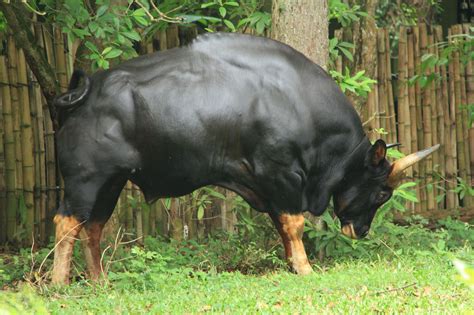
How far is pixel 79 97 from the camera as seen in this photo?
7004mm

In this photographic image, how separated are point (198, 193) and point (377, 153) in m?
2.00

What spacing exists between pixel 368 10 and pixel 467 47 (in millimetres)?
1719

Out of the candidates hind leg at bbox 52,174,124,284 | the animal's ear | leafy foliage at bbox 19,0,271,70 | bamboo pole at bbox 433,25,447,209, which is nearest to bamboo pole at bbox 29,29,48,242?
leafy foliage at bbox 19,0,271,70

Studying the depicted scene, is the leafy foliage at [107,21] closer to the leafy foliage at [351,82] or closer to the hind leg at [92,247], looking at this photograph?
the leafy foliage at [351,82]

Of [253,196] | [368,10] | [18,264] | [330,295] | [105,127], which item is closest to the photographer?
[330,295]

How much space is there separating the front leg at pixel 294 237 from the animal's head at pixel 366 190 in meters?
Result: 0.58

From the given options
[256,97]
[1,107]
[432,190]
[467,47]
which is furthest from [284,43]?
[432,190]

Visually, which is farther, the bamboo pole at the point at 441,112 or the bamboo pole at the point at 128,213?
the bamboo pole at the point at 441,112

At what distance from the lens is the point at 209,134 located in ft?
23.3

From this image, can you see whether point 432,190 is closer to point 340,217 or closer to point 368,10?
point 368,10

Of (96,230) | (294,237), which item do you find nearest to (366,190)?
(294,237)

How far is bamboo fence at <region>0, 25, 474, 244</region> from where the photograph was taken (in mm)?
9172

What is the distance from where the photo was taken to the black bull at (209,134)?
22.8 feet

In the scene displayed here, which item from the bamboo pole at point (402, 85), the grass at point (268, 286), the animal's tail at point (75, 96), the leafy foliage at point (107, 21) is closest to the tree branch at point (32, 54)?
the leafy foliage at point (107, 21)
